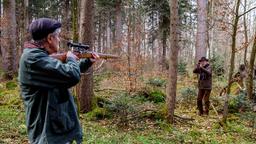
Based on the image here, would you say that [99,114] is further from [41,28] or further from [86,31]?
[41,28]

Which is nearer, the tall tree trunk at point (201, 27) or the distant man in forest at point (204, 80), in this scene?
the distant man in forest at point (204, 80)

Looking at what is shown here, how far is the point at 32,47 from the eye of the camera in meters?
3.23

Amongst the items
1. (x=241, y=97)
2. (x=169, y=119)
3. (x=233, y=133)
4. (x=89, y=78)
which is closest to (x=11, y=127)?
(x=89, y=78)

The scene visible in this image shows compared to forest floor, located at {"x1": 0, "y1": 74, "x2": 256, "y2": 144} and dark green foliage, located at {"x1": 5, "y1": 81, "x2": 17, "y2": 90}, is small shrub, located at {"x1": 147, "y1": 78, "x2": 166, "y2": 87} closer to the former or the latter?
forest floor, located at {"x1": 0, "y1": 74, "x2": 256, "y2": 144}

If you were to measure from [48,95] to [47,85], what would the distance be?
97 millimetres

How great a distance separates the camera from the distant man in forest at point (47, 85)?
315 centimetres

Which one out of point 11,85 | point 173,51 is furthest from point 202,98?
point 11,85

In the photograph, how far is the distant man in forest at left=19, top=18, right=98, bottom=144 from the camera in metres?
3.15

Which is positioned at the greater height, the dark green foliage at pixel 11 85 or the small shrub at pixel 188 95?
the dark green foliage at pixel 11 85

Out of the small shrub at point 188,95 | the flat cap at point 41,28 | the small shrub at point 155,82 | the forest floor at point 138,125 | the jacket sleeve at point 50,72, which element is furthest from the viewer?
the small shrub at point 155,82

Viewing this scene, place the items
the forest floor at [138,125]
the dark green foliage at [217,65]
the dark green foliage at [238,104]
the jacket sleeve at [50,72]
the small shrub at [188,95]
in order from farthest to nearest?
the dark green foliage at [217,65], the small shrub at [188,95], the dark green foliage at [238,104], the forest floor at [138,125], the jacket sleeve at [50,72]

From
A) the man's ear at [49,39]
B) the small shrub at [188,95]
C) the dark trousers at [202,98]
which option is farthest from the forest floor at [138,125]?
the man's ear at [49,39]

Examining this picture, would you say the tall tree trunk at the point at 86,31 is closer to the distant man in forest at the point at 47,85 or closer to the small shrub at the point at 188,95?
the small shrub at the point at 188,95

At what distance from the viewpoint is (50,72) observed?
3.13 meters
